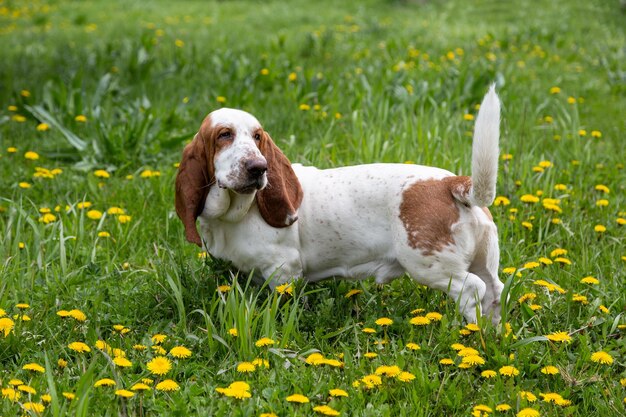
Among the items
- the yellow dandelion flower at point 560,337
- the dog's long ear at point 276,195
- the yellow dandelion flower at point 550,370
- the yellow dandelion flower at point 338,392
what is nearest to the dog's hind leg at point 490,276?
the yellow dandelion flower at point 560,337

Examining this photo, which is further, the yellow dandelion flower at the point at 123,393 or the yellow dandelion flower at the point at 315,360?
the yellow dandelion flower at the point at 315,360

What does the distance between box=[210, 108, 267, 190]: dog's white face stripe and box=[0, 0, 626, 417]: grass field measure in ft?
1.50

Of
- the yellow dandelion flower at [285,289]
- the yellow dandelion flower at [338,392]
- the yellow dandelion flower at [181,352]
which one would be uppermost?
the yellow dandelion flower at [285,289]

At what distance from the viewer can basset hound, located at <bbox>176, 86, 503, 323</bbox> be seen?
3.22 metres

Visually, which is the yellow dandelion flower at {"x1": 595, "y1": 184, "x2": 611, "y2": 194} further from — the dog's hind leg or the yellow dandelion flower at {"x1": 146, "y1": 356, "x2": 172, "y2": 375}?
the yellow dandelion flower at {"x1": 146, "y1": 356, "x2": 172, "y2": 375}

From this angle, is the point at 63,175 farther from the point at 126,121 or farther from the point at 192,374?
the point at 192,374

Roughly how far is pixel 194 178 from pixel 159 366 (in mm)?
886

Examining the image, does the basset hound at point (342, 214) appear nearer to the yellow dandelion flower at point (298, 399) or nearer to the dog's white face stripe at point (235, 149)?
the dog's white face stripe at point (235, 149)

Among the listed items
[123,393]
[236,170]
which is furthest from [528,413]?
[236,170]

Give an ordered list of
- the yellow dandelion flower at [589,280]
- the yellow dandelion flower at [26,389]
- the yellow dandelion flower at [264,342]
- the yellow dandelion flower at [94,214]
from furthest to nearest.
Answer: the yellow dandelion flower at [94,214] < the yellow dandelion flower at [589,280] < the yellow dandelion flower at [264,342] < the yellow dandelion flower at [26,389]

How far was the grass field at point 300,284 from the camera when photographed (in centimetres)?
286

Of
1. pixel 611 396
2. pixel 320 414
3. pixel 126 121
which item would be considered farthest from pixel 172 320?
pixel 126 121

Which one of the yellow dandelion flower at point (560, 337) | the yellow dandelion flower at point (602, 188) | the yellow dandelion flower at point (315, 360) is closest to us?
the yellow dandelion flower at point (315, 360)

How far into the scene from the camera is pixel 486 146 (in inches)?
123
